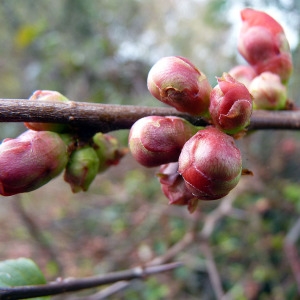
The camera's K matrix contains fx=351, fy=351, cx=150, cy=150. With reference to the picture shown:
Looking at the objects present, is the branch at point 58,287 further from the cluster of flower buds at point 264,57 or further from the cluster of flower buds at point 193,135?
the cluster of flower buds at point 264,57

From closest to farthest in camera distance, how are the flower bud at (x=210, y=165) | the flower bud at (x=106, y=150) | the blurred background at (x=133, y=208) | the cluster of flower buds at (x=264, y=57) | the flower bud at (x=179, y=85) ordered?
the flower bud at (x=210, y=165) → the flower bud at (x=179, y=85) → the flower bud at (x=106, y=150) → the cluster of flower buds at (x=264, y=57) → the blurred background at (x=133, y=208)

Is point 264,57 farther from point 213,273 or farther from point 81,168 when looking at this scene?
point 213,273

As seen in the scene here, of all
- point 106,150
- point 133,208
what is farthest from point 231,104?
point 133,208

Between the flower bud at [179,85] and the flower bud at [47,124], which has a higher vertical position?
the flower bud at [179,85]

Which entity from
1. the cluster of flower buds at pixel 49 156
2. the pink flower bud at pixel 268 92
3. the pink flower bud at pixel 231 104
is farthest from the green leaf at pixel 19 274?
the pink flower bud at pixel 268 92

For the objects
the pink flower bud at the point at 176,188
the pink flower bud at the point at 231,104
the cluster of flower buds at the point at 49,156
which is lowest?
the pink flower bud at the point at 176,188

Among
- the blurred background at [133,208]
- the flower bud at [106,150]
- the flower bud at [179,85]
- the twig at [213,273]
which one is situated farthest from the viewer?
the blurred background at [133,208]
